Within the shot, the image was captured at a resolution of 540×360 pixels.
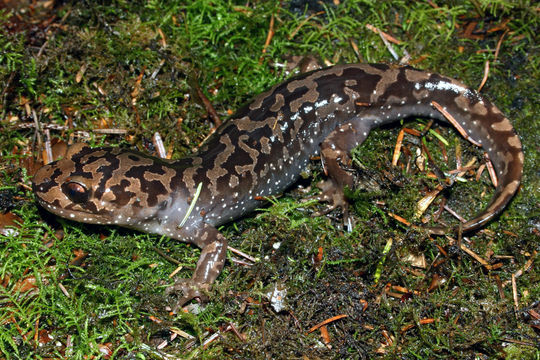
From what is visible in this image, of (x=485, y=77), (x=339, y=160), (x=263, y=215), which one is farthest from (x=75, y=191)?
(x=485, y=77)

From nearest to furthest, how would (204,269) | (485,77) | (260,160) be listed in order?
(204,269)
(260,160)
(485,77)

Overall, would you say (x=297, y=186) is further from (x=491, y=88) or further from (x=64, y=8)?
(x=64, y=8)

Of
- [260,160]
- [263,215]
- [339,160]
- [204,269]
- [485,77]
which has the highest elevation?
[485,77]

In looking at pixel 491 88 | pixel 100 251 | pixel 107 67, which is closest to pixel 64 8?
pixel 107 67

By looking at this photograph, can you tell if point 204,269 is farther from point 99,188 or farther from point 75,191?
point 75,191

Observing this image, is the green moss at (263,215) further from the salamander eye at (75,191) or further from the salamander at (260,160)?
the salamander eye at (75,191)

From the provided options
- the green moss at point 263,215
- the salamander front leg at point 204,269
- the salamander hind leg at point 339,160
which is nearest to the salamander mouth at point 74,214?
the green moss at point 263,215

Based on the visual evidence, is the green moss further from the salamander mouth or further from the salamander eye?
the salamander eye

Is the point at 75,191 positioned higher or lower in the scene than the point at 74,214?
higher
